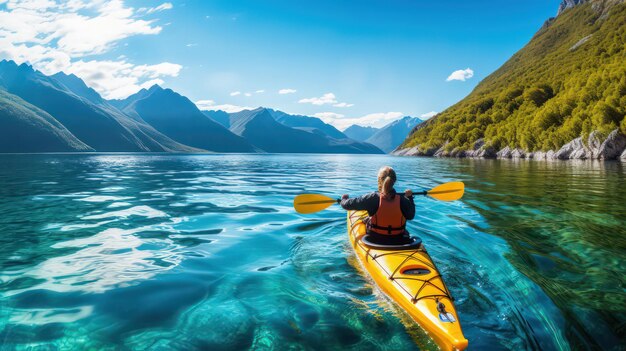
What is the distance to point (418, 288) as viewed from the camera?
5.33 m

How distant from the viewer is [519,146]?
78188 mm

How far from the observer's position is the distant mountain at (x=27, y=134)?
167 meters

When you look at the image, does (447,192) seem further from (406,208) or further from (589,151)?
(589,151)

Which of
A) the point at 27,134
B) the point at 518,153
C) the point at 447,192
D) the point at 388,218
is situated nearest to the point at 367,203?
the point at 388,218

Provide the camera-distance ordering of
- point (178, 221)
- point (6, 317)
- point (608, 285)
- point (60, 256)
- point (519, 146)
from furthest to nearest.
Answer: point (519, 146)
point (178, 221)
point (60, 256)
point (608, 285)
point (6, 317)

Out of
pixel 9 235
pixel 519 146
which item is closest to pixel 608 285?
pixel 9 235

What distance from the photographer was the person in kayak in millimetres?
6859

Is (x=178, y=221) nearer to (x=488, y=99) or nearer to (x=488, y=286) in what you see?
(x=488, y=286)

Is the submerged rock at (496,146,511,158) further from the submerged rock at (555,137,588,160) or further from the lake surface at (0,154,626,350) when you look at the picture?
the lake surface at (0,154,626,350)

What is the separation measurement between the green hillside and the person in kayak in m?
62.0

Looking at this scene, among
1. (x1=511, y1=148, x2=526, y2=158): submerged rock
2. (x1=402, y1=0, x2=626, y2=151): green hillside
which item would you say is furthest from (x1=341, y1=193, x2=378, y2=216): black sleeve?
(x1=511, y1=148, x2=526, y2=158): submerged rock

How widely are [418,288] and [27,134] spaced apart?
227 meters

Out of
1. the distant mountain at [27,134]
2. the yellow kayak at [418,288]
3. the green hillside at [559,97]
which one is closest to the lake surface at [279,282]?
the yellow kayak at [418,288]

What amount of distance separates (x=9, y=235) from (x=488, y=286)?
12.4 metres
